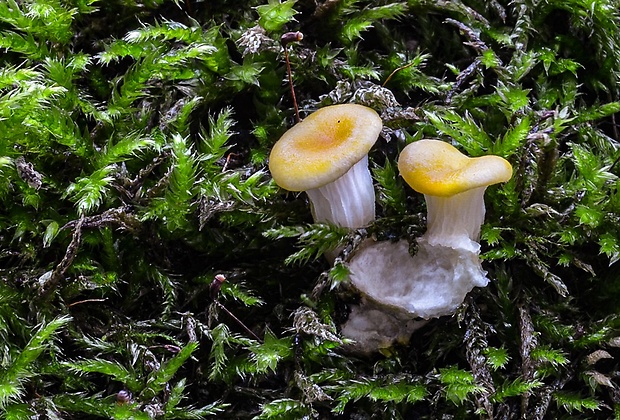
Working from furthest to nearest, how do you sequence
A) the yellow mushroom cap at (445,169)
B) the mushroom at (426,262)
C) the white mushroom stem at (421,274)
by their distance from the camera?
1. the white mushroom stem at (421,274)
2. the mushroom at (426,262)
3. the yellow mushroom cap at (445,169)

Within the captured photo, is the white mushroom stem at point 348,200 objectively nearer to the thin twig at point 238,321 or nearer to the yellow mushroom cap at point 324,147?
the yellow mushroom cap at point 324,147

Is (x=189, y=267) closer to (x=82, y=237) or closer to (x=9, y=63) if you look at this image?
(x=82, y=237)

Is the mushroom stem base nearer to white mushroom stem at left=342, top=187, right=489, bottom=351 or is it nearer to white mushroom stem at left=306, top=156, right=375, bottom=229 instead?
white mushroom stem at left=342, top=187, right=489, bottom=351

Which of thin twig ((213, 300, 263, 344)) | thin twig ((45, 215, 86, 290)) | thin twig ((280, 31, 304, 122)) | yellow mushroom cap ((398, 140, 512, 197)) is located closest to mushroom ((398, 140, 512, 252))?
yellow mushroom cap ((398, 140, 512, 197))

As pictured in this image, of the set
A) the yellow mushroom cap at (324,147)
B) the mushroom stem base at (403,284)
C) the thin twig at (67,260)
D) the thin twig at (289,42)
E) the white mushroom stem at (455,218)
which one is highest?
the thin twig at (289,42)

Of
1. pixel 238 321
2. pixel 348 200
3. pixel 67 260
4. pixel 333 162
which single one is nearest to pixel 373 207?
pixel 348 200

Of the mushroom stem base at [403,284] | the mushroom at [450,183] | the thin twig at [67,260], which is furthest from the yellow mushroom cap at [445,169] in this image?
the thin twig at [67,260]

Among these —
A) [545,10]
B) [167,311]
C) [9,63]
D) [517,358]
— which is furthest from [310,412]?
[545,10]

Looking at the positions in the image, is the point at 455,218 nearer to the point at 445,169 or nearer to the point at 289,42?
the point at 445,169
